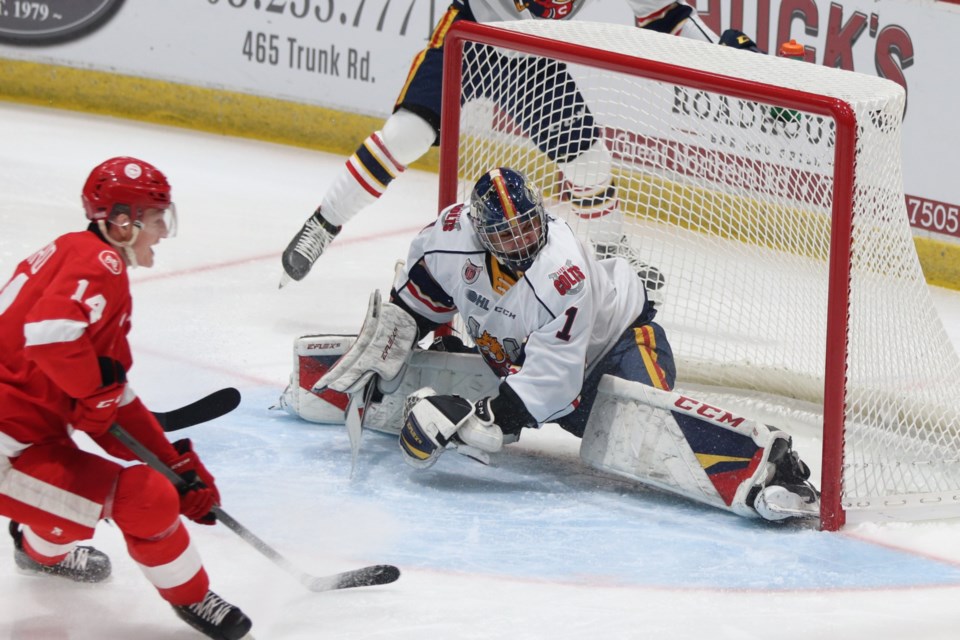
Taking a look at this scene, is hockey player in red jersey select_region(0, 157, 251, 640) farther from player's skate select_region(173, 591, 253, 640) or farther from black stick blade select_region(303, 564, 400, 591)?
black stick blade select_region(303, 564, 400, 591)

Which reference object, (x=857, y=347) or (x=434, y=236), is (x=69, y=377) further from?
(x=857, y=347)

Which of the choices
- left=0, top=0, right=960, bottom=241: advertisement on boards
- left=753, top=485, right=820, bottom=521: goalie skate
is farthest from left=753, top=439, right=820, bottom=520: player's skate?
left=0, top=0, right=960, bottom=241: advertisement on boards

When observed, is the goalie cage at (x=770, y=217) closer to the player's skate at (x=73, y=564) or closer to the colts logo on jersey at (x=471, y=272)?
the colts logo on jersey at (x=471, y=272)

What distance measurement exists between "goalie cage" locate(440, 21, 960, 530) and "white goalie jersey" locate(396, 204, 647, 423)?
389 millimetres

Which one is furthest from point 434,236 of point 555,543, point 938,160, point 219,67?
point 219,67

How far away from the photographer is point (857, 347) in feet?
10.00

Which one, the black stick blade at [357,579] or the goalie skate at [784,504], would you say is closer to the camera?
the black stick blade at [357,579]

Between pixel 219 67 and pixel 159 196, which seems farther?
pixel 219 67

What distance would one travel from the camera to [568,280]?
3.11 meters

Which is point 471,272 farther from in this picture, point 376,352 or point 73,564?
point 73,564

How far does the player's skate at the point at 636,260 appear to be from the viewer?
386 cm

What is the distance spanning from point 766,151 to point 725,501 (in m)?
0.98

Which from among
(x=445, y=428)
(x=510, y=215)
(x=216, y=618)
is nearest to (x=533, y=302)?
(x=510, y=215)

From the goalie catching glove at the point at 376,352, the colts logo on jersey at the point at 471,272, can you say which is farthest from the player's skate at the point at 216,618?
the colts logo on jersey at the point at 471,272
